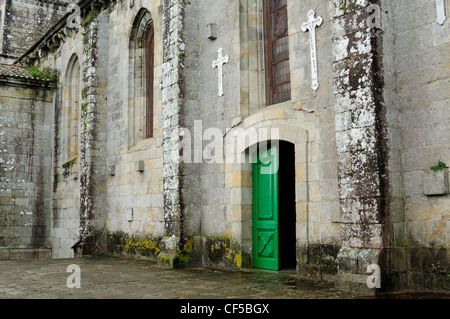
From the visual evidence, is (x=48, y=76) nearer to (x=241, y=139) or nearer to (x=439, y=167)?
(x=241, y=139)

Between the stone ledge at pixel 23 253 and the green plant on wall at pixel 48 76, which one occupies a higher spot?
the green plant on wall at pixel 48 76

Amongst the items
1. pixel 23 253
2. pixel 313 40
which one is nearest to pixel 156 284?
pixel 313 40

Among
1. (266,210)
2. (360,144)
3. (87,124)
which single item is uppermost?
(87,124)

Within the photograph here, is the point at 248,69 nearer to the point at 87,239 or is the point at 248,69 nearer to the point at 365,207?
the point at 365,207

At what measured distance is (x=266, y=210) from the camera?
7812 mm

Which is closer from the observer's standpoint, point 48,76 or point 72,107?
point 72,107

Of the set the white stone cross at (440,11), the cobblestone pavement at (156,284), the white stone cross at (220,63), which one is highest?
the white stone cross at (220,63)

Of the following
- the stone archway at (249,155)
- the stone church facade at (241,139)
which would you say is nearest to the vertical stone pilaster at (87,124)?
the stone church facade at (241,139)

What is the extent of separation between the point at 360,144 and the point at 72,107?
11418 mm

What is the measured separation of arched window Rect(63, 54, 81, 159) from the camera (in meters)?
14.6

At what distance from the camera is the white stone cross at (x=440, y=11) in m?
→ 5.38

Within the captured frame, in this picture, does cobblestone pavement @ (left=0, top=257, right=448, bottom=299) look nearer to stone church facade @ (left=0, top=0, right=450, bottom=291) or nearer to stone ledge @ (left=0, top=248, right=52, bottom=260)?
stone church facade @ (left=0, top=0, right=450, bottom=291)

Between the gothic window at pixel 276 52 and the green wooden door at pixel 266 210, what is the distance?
97 cm

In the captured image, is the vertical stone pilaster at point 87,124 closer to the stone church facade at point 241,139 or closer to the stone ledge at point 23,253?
the stone church facade at point 241,139
